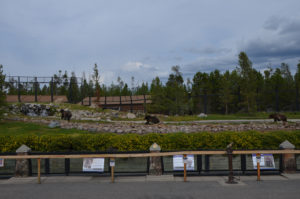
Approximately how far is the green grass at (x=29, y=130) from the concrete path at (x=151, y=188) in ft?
30.4

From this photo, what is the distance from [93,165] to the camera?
10.4 m

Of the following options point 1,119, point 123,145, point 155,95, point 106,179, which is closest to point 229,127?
point 123,145

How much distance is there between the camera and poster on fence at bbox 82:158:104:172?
33.9 ft

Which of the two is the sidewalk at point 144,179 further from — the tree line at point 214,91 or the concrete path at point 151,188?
the tree line at point 214,91

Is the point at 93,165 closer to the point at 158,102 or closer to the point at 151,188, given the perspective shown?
the point at 151,188

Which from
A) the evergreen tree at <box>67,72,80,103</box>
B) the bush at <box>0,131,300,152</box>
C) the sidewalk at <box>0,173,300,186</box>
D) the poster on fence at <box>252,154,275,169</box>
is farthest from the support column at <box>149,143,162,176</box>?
the evergreen tree at <box>67,72,80,103</box>

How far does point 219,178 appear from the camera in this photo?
32.7 ft

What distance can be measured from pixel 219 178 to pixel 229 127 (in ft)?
38.1

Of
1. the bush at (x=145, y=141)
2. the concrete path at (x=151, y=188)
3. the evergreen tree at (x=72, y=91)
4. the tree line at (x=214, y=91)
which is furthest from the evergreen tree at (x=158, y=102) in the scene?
the concrete path at (x=151, y=188)

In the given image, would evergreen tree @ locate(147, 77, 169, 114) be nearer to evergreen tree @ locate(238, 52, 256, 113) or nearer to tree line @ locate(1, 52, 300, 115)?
tree line @ locate(1, 52, 300, 115)

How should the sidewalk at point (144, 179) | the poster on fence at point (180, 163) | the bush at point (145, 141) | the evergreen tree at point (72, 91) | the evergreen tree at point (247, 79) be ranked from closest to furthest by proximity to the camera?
1. the sidewalk at point (144, 179)
2. the poster on fence at point (180, 163)
3. the bush at point (145, 141)
4. the evergreen tree at point (247, 79)
5. the evergreen tree at point (72, 91)

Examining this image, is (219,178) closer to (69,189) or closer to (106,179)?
(106,179)

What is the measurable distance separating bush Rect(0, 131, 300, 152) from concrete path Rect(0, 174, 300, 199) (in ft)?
6.31

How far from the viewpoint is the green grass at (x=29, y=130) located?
1909cm
